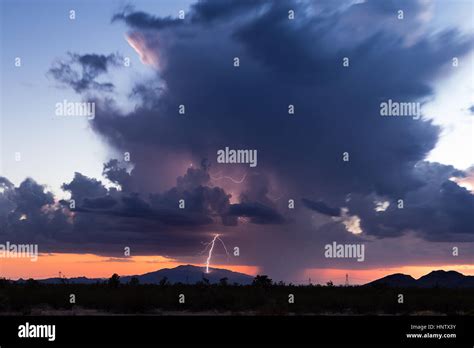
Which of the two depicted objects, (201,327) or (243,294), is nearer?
(201,327)

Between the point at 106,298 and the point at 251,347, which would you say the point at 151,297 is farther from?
the point at 251,347

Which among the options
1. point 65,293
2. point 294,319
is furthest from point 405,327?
point 65,293

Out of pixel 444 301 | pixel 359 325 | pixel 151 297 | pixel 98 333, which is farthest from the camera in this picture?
pixel 444 301

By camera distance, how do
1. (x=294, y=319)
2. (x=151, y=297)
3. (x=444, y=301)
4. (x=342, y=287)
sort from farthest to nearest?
(x=342, y=287) < (x=444, y=301) < (x=151, y=297) < (x=294, y=319)

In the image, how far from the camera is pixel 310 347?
23703 mm

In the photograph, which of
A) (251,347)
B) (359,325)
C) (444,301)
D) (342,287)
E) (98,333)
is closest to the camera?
(251,347)

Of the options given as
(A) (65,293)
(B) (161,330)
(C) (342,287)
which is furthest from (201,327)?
(C) (342,287)

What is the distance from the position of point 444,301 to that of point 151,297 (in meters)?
22.6

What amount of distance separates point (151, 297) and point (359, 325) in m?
19.9

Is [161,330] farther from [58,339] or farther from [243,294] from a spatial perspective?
[243,294]

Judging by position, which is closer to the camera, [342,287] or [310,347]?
[310,347]

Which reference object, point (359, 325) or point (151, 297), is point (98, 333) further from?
point (151, 297)

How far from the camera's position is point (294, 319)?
97.2 ft

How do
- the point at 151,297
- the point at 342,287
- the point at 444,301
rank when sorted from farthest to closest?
the point at 342,287
the point at 444,301
the point at 151,297
